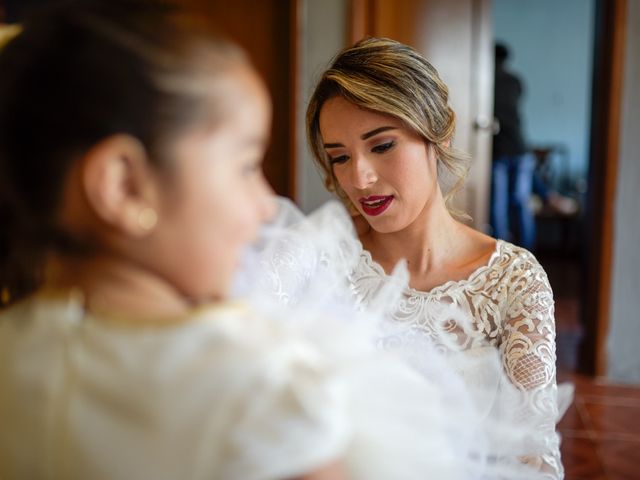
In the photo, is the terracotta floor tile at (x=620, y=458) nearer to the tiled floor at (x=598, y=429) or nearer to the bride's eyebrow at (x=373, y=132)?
the tiled floor at (x=598, y=429)

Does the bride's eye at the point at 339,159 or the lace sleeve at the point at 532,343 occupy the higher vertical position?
the bride's eye at the point at 339,159

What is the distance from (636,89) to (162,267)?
3064 mm

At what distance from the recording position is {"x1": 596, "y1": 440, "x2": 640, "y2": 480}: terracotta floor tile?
8.19 feet

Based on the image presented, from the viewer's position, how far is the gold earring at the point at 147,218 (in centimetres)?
58

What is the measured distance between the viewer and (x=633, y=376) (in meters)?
3.33

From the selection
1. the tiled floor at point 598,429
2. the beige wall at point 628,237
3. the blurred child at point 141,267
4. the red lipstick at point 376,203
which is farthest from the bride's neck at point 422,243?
the beige wall at point 628,237

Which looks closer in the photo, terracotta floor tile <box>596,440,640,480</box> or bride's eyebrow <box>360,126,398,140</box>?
bride's eyebrow <box>360,126,398,140</box>

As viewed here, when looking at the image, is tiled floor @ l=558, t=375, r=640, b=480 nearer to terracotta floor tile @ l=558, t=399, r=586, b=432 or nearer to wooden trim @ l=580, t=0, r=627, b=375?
terracotta floor tile @ l=558, t=399, r=586, b=432

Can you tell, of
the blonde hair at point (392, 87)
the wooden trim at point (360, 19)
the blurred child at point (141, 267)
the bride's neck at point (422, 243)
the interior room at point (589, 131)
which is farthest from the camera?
the wooden trim at point (360, 19)

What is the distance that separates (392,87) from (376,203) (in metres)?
0.22

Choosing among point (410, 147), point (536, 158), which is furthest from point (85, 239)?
point (536, 158)

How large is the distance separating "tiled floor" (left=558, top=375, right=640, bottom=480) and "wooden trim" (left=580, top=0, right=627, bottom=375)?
19cm

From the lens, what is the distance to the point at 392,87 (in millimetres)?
1339

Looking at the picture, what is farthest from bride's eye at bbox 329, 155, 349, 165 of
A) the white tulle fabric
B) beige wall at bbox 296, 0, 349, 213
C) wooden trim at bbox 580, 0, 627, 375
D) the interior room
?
wooden trim at bbox 580, 0, 627, 375
